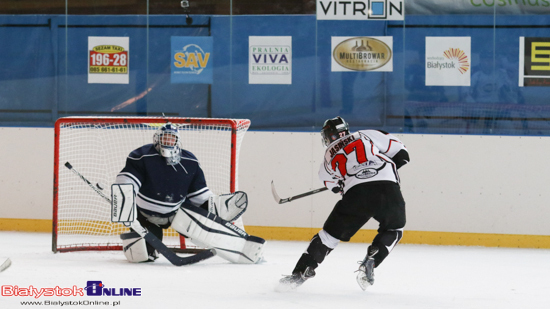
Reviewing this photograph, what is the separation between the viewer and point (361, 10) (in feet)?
17.9

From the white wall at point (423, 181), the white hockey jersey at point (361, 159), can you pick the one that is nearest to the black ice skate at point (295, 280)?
the white hockey jersey at point (361, 159)

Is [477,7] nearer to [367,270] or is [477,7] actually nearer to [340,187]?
[340,187]

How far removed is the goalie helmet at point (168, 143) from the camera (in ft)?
12.8

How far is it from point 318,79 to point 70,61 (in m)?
2.22

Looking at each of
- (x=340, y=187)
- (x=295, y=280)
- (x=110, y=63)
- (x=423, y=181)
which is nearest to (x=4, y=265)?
(x=295, y=280)

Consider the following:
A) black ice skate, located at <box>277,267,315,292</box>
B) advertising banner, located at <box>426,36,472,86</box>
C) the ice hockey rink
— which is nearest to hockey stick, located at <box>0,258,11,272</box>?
the ice hockey rink

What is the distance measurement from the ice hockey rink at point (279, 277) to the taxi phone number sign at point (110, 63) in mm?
1659

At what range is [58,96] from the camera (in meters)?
5.69

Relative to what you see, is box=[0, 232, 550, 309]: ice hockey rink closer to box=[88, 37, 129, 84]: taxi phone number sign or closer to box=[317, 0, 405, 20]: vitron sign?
→ box=[88, 37, 129, 84]: taxi phone number sign

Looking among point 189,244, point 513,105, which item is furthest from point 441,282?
point 513,105

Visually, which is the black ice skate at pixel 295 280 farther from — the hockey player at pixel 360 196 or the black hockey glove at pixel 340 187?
the black hockey glove at pixel 340 187

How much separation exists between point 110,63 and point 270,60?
1430 mm

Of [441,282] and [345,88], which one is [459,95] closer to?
[345,88]

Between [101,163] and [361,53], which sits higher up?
[361,53]
